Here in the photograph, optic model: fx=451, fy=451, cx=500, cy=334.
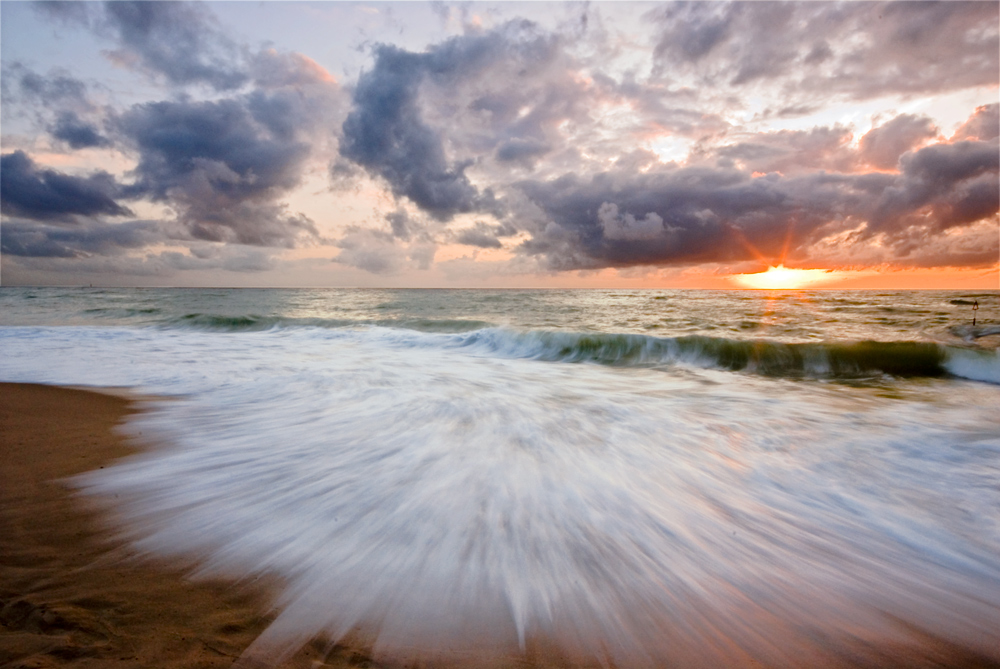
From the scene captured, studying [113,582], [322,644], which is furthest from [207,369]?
[322,644]

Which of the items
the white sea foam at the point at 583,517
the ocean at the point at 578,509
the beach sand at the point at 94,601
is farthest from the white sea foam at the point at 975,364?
the beach sand at the point at 94,601

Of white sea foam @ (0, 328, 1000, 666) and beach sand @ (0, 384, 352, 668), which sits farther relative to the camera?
white sea foam @ (0, 328, 1000, 666)

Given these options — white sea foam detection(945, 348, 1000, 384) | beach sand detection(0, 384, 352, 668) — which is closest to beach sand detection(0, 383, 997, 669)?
beach sand detection(0, 384, 352, 668)

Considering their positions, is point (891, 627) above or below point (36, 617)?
below

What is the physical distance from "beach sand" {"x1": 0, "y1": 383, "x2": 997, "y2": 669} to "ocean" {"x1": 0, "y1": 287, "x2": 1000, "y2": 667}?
0.23 feet

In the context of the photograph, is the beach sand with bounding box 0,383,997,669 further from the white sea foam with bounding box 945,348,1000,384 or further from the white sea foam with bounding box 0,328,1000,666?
the white sea foam with bounding box 945,348,1000,384

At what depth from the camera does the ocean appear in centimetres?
177

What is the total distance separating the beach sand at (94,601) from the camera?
4.73ft

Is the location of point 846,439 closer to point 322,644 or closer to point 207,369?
point 322,644

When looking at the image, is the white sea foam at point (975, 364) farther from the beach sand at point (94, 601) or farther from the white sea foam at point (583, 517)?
the beach sand at point (94, 601)

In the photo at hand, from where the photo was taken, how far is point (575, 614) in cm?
181

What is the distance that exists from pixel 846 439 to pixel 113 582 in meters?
5.41

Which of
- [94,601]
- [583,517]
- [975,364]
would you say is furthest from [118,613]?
[975,364]

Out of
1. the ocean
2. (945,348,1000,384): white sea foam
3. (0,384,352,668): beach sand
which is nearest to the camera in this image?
(0,384,352,668): beach sand
